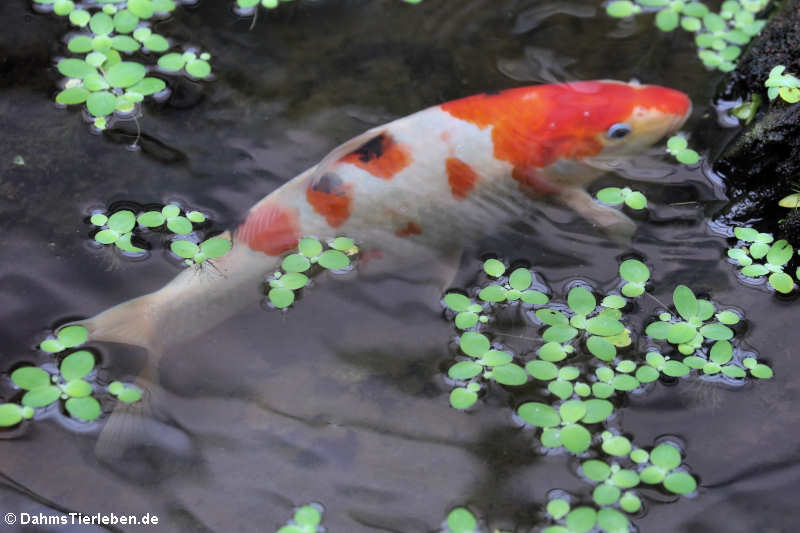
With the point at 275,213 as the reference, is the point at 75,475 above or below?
below

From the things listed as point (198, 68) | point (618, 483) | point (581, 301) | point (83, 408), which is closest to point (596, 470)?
point (618, 483)

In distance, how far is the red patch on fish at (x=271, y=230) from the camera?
315 cm

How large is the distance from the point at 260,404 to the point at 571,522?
113cm

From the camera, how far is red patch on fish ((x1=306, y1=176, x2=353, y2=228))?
320 centimetres

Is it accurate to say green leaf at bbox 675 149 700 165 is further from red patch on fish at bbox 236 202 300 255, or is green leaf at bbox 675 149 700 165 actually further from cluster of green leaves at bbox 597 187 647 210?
red patch on fish at bbox 236 202 300 255

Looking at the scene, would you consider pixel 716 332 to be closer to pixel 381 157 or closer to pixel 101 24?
pixel 381 157

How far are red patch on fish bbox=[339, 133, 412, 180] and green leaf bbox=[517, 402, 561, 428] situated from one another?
112cm

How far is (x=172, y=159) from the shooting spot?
351 centimetres

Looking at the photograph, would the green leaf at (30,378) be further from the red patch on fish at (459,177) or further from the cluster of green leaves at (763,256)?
the cluster of green leaves at (763,256)

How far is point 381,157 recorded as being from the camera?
3273 mm

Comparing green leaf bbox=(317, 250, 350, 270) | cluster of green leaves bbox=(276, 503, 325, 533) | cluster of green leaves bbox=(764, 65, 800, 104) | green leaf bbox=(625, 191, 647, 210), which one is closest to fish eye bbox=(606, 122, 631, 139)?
green leaf bbox=(625, 191, 647, 210)

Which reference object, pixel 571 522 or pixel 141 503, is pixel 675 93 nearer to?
pixel 571 522

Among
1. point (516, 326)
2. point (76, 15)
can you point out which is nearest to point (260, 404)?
point (516, 326)

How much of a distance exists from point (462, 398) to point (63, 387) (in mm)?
1373
